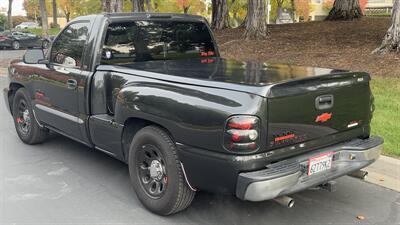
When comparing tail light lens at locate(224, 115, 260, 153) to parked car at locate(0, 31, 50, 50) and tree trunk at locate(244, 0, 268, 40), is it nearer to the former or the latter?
tree trunk at locate(244, 0, 268, 40)

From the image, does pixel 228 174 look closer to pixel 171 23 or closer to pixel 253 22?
pixel 171 23

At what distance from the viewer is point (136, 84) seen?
13.6 feet

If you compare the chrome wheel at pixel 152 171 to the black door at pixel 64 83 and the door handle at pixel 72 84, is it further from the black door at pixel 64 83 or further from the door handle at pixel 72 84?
the door handle at pixel 72 84

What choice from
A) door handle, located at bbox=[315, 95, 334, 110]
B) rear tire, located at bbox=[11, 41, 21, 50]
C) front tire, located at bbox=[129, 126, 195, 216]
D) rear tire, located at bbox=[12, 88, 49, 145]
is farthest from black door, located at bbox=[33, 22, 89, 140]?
rear tire, located at bbox=[11, 41, 21, 50]

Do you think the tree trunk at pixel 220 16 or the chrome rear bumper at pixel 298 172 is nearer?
the chrome rear bumper at pixel 298 172

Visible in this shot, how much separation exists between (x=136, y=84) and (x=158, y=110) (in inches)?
18.8

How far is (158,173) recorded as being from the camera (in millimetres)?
4000

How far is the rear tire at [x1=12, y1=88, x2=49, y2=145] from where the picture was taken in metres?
6.11

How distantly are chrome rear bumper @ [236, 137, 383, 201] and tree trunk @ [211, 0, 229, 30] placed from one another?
18292 mm

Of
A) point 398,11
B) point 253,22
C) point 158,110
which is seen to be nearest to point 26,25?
point 253,22

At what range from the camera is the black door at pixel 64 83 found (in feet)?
16.4

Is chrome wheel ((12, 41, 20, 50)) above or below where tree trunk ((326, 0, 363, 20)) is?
below

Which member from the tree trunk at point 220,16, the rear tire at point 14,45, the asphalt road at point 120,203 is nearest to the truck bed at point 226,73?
the asphalt road at point 120,203

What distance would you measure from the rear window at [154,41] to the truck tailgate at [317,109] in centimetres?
220
